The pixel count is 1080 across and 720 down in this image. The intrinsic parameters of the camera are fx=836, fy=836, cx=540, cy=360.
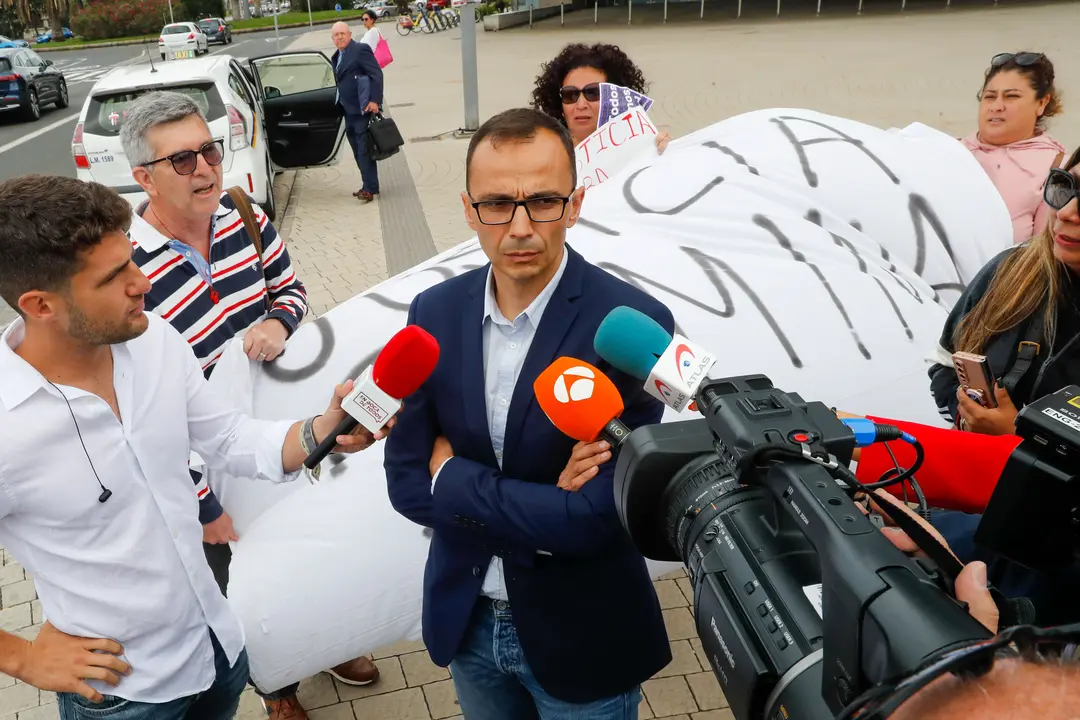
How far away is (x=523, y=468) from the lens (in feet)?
5.28

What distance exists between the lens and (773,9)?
90.4 feet

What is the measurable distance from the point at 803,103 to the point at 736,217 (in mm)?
10777

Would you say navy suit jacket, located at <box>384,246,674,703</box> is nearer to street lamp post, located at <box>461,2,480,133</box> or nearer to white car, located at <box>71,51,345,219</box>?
white car, located at <box>71,51,345,219</box>

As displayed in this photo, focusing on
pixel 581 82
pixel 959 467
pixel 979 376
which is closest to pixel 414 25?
pixel 581 82

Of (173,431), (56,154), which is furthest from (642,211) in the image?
(56,154)

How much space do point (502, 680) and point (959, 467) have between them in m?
1.09

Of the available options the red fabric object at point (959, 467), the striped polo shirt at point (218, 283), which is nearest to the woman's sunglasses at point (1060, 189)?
the red fabric object at point (959, 467)

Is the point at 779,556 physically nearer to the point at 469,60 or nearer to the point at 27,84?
the point at 469,60

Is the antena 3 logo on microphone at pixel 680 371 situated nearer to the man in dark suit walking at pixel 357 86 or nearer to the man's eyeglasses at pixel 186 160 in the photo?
the man's eyeglasses at pixel 186 160

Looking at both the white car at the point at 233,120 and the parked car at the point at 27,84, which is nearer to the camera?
the white car at the point at 233,120

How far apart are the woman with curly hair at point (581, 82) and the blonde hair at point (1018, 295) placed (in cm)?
178

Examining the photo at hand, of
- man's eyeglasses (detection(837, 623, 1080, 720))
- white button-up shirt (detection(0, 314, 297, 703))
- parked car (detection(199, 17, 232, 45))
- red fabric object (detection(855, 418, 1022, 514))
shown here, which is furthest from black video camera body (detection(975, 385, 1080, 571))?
parked car (detection(199, 17, 232, 45))

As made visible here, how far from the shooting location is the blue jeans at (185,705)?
165cm

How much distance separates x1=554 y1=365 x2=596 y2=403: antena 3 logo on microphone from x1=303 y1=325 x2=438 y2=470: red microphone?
0.84 ft
